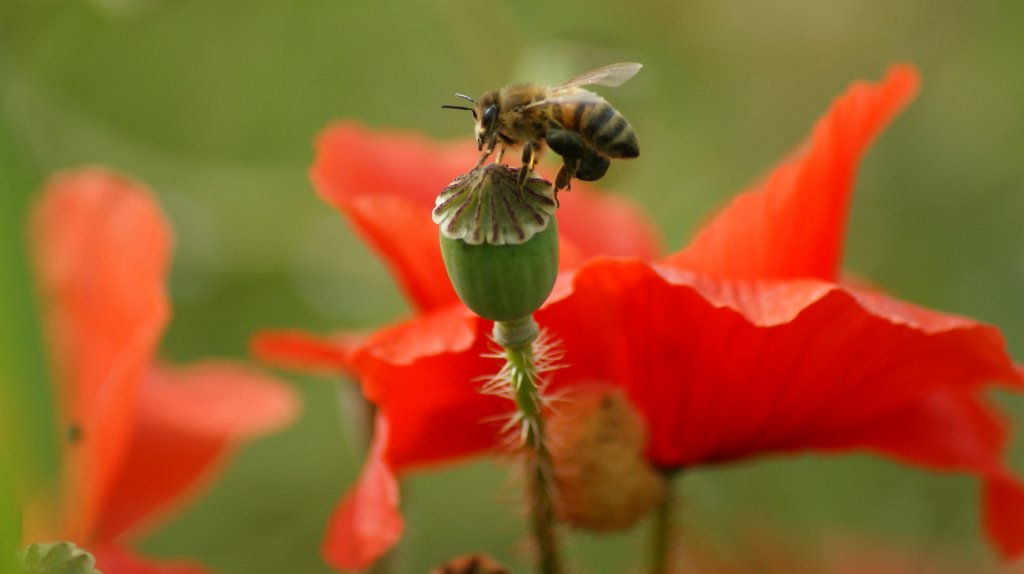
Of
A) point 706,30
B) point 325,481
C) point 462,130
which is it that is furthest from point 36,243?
point 462,130

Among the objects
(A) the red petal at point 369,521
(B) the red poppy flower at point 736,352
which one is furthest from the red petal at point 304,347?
(A) the red petal at point 369,521

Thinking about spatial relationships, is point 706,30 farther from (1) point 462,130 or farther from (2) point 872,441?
(2) point 872,441

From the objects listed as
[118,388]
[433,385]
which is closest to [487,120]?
[433,385]

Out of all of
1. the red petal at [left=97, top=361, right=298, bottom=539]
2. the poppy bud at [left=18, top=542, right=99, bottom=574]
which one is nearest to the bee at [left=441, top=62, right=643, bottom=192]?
the poppy bud at [left=18, top=542, right=99, bottom=574]

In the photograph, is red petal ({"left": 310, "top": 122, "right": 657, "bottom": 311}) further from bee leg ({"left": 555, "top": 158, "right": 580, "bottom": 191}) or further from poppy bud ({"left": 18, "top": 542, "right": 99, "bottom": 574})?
poppy bud ({"left": 18, "top": 542, "right": 99, "bottom": 574})

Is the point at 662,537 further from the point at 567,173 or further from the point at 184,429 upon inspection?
the point at 184,429
